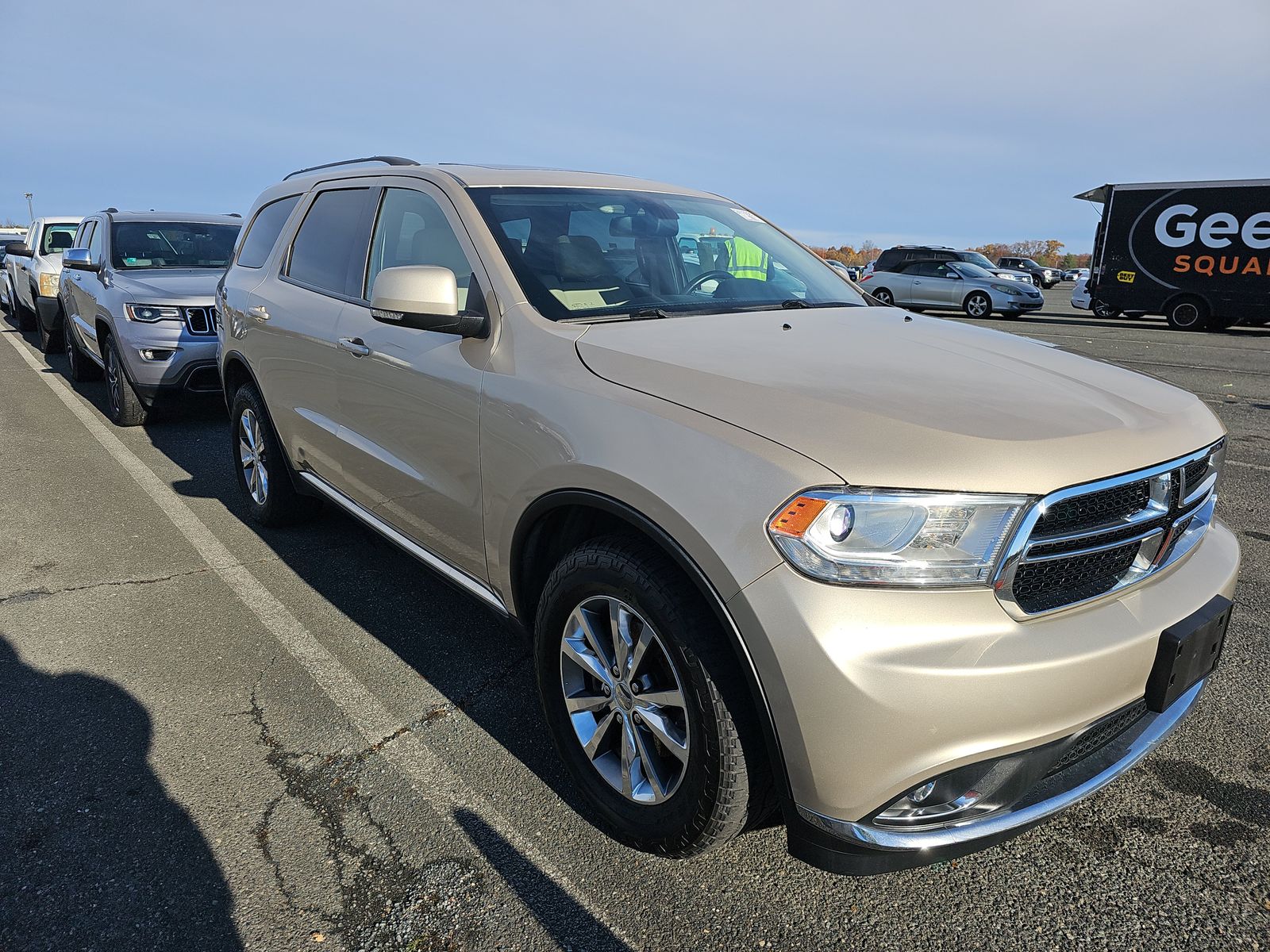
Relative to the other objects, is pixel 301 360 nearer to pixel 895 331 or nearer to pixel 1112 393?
pixel 895 331

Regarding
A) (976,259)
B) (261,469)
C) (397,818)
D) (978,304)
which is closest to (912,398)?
(397,818)

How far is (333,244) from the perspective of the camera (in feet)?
12.9

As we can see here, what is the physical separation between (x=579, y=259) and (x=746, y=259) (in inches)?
32.6

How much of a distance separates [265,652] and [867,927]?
8.11ft

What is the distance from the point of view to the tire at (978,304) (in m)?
21.5

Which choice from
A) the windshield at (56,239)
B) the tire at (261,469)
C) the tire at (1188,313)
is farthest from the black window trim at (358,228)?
the tire at (1188,313)

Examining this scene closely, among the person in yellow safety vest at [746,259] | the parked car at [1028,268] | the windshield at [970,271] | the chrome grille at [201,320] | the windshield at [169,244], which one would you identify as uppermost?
the parked car at [1028,268]

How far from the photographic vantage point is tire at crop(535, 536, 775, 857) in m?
1.98

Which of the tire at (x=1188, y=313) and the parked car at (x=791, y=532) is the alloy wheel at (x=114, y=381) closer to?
the parked car at (x=791, y=532)

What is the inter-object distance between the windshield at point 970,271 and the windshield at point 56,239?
18.7 meters

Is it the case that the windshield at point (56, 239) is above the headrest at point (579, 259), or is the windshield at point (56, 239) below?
above

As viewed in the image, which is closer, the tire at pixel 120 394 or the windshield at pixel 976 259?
the tire at pixel 120 394

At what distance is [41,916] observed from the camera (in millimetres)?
2121

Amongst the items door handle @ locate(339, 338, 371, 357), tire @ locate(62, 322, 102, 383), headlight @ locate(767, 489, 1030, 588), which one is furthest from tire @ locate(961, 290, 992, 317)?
headlight @ locate(767, 489, 1030, 588)
